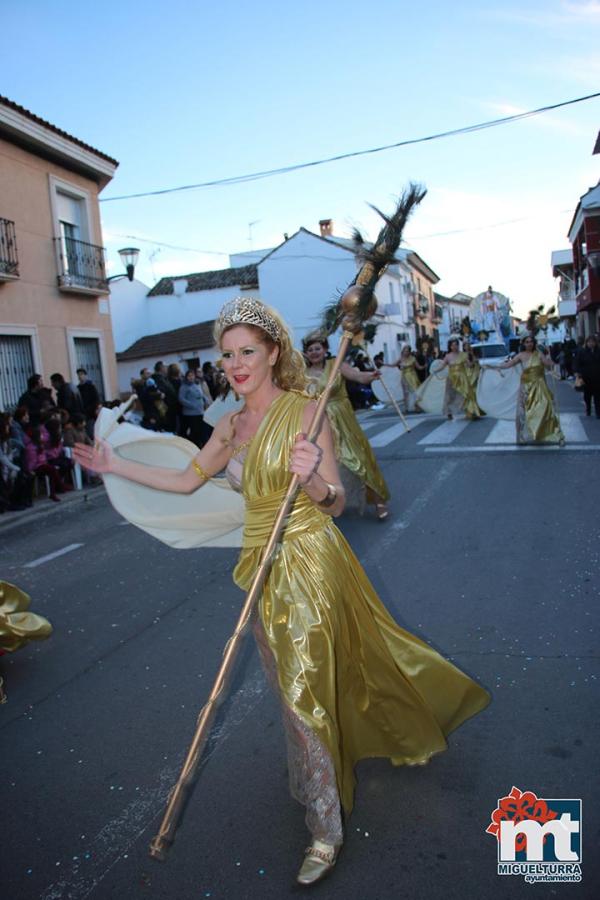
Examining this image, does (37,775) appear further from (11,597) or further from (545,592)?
(545,592)

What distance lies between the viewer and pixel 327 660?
2684 mm

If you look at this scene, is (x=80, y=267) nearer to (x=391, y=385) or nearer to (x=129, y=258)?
(x=129, y=258)

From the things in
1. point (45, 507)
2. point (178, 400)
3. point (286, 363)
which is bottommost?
point (45, 507)

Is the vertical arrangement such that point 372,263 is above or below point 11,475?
above

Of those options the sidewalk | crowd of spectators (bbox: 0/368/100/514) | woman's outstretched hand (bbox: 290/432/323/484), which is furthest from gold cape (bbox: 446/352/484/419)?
woman's outstretched hand (bbox: 290/432/323/484)

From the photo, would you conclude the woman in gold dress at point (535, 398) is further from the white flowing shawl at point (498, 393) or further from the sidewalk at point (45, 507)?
the sidewalk at point (45, 507)

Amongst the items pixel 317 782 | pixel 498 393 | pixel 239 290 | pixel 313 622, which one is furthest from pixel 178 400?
pixel 239 290

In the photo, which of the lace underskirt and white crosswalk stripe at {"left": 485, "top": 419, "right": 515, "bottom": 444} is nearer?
the lace underskirt

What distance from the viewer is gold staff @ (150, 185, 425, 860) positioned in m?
2.52

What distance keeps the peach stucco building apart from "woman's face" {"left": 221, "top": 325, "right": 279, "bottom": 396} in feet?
45.4

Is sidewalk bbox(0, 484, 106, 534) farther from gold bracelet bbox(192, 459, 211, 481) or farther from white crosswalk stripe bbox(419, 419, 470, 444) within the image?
gold bracelet bbox(192, 459, 211, 481)

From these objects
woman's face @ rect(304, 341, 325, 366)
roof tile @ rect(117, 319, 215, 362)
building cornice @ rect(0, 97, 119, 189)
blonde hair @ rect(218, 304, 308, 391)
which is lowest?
blonde hair @ rect(218, 304, 308, 391)

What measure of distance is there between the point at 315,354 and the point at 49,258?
462 inches

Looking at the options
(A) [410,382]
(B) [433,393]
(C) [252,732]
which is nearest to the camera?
(C) [252,732]
